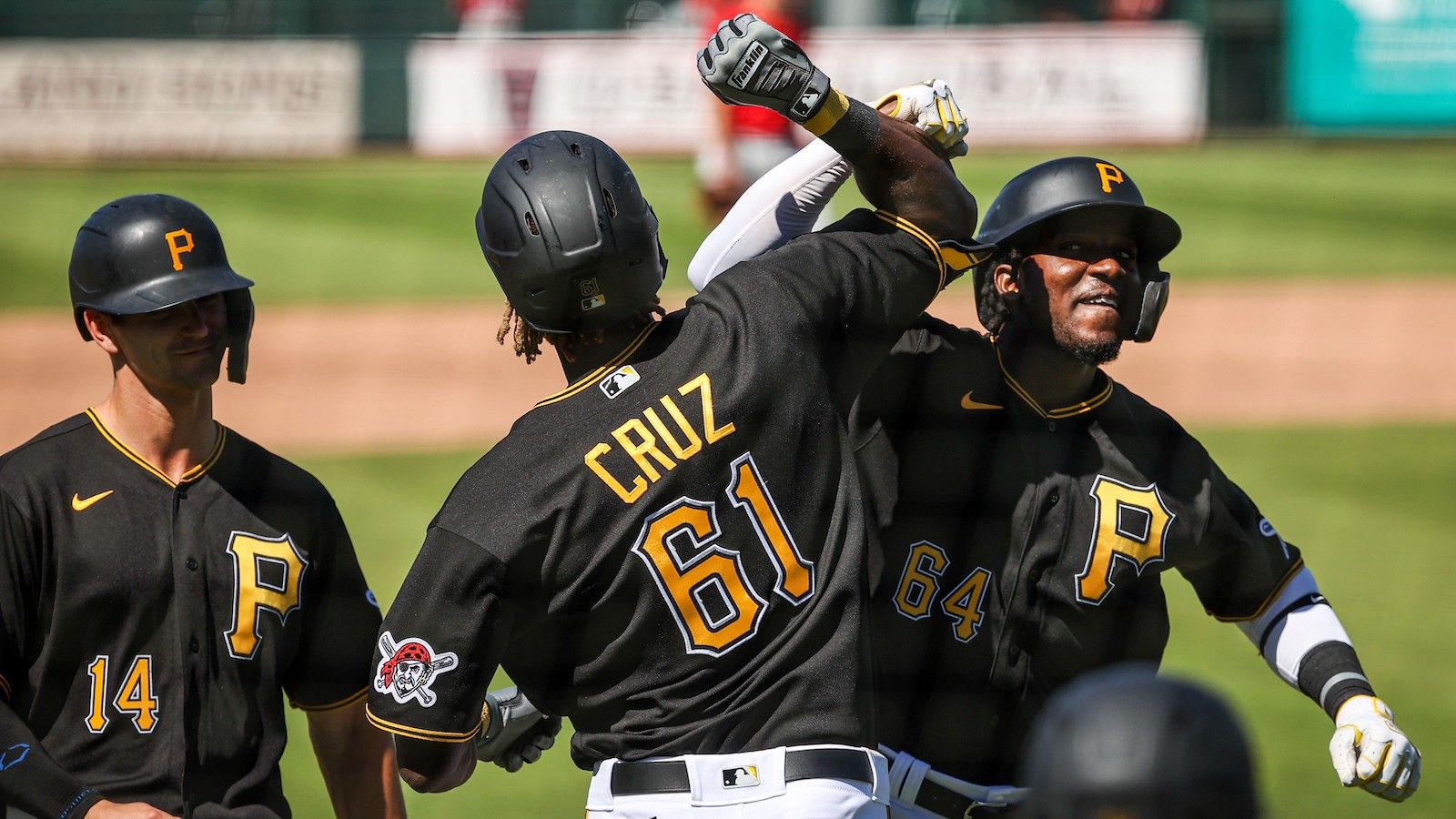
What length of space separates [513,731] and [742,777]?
0.66 metres

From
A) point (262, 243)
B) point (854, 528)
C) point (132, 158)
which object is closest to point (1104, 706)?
point (854, 528)

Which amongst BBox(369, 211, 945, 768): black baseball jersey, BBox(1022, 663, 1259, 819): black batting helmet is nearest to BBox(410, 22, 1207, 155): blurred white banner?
BBox(369, 211, 945, 768): black baseball jersey

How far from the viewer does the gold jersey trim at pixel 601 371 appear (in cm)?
249

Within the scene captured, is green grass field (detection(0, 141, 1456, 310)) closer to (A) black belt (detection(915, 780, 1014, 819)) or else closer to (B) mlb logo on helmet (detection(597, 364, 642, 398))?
(A) black belt (detection(915, 780, 1014, 819))

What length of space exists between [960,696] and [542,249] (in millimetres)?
1225

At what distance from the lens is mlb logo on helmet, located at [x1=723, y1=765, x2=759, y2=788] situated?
7.84ft

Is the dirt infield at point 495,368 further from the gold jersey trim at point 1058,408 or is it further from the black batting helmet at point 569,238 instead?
the black batting helmet at point 569,238

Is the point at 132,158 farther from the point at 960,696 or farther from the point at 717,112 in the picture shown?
the point at 960,696

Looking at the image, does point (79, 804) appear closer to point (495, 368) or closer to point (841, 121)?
point (841, 121)

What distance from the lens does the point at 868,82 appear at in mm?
16594

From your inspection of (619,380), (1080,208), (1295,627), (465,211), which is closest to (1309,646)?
(1295,627)

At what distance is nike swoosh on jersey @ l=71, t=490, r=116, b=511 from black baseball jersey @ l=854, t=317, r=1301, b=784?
1390mm

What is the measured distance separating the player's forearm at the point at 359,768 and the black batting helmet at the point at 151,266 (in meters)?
0.72

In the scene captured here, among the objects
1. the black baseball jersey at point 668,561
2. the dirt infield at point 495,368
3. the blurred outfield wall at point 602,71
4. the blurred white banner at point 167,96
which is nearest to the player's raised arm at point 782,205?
the black baseball jersey at point 668,561
